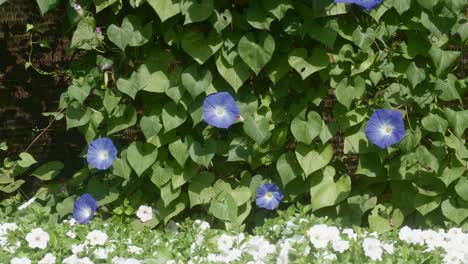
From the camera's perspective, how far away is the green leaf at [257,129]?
8.62 ft

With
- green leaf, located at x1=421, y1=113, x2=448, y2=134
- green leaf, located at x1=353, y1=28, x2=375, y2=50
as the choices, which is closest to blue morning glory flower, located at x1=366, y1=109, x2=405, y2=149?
green leaf, located at x1=421, y1=113, x2=448, y2=134

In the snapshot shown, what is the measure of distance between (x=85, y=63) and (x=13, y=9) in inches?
30.7

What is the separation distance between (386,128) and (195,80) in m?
0.70

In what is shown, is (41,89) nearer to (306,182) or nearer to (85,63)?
(85,63)

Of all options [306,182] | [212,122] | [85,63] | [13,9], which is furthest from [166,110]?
[13,9]

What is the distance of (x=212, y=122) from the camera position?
2.55 meters

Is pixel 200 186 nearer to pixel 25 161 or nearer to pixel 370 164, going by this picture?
pixel 370 164

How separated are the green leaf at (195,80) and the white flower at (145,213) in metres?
0.49

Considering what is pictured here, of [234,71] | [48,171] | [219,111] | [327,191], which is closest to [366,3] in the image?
[234,71]

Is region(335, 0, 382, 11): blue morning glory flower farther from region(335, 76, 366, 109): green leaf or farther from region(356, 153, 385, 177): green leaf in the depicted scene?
region(356, 153, 385, 177): green leaf

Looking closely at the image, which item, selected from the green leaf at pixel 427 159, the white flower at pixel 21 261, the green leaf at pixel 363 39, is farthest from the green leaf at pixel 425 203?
the white flower at pixel 21 261

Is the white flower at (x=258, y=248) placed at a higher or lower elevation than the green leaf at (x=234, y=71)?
lower

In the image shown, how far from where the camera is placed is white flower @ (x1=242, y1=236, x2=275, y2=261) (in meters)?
2.03

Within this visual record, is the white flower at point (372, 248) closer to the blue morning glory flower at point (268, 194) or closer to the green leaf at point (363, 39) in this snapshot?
the blue morning glory flower at point (268, 194)
